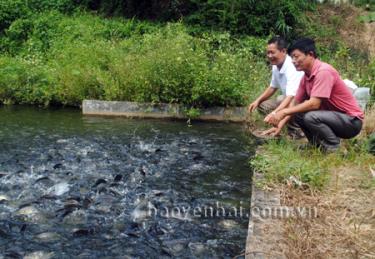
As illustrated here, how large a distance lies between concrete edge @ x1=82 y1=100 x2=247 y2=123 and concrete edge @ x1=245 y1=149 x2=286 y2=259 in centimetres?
459

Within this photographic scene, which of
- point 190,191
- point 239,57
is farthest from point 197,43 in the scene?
point 190,191

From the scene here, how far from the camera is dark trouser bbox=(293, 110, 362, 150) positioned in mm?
5715

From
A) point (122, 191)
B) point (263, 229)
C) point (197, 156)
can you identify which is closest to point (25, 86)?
point (197, 156)

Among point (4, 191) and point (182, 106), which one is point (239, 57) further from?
point (4, 191)

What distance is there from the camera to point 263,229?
3.91 metres

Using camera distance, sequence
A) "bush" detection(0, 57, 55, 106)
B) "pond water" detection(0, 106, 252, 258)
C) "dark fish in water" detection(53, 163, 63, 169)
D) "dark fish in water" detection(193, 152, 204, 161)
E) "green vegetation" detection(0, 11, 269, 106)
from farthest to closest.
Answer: "bush" detection(0, 57, 55, 106) < "green vegetation" detection(0, 11, 269, 106) < "dark fish in water" detection(193, 152, 204, 161) < "dark fish in water" detection(53, 163, 63, 169) < "pond water" detection(0, 106, 252, 258)

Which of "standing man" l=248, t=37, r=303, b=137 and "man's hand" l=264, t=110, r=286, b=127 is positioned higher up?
"standing man" l=248, t=37, r=303, b=137

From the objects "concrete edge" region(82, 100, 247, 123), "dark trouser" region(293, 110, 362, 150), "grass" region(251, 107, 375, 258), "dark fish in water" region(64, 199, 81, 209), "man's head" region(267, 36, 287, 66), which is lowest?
"dark fish in water" region(64, 199, 81, 209)

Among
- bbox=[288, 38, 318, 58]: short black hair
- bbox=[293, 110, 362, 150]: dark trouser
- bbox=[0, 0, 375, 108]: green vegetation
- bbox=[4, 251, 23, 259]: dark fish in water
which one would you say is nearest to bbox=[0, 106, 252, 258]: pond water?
bbox=[4, 251, 23, 259]: dark fish in water

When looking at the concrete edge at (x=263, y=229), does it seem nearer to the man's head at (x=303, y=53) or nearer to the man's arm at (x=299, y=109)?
the man's arm at (x=299, y=109)

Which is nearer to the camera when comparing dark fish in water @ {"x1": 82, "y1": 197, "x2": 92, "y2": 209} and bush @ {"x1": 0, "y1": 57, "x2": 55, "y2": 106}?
dark fish in water @ {"x1": 82, "y1": 197, "x2": 92, "y2": 209}

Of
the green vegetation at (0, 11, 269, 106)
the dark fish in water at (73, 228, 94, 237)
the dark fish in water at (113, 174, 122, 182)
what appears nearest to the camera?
the dark fish in water at (73, 228, 94, 237)

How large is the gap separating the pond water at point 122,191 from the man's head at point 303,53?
1.51 meters

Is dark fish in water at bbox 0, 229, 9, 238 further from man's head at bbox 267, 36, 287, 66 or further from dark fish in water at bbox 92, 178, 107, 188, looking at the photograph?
man's head at bbox 267, 36, 287, 66
